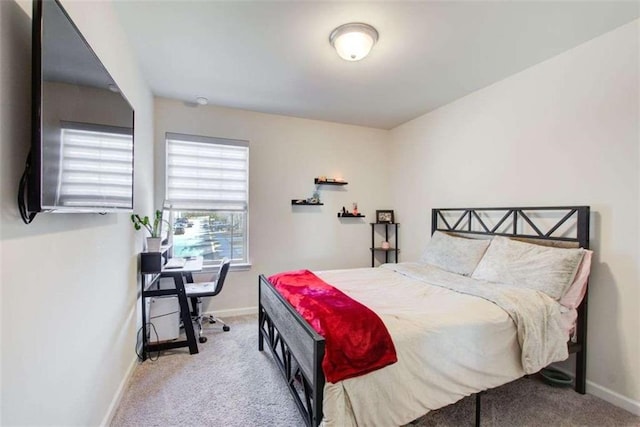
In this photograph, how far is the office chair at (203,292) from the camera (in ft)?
10.1

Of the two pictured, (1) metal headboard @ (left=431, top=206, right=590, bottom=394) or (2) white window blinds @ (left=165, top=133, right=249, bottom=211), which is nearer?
(1) metal headboard @ (left=431, top=206, right=590, bottom=394)

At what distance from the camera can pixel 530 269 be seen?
230 centimetres

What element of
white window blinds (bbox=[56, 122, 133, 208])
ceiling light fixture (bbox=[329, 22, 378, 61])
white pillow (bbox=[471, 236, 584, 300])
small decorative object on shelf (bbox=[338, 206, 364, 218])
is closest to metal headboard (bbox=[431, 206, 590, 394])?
white pillow (bbox=[471, 236, 584, 300])

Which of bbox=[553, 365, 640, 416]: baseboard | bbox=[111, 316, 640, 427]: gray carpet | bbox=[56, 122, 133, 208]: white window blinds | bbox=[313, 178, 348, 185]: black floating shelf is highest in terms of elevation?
bbox=[313, 178, 348, 185]: black floating shelf

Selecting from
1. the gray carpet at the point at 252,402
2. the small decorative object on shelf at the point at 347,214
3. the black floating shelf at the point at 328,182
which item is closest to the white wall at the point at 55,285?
the gray carpet at the point at 252,402

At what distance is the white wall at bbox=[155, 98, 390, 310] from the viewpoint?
3.76 m

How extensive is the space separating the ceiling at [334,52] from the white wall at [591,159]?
0.21 m

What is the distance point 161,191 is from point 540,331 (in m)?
3.93

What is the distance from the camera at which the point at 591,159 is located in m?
2.29

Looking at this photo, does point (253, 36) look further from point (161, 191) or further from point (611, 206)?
point (611, 206)

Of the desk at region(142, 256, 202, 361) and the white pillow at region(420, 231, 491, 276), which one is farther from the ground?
the white pillow at region(420, 231, 491, 276)

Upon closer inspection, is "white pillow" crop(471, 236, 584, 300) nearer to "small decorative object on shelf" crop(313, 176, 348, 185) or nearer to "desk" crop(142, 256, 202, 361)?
"small decorative object on shelf" crop(313, 176, 348, 185)

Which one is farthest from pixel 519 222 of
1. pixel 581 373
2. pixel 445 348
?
pixel 445 348

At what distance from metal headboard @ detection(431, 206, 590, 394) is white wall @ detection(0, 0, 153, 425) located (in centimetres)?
326
